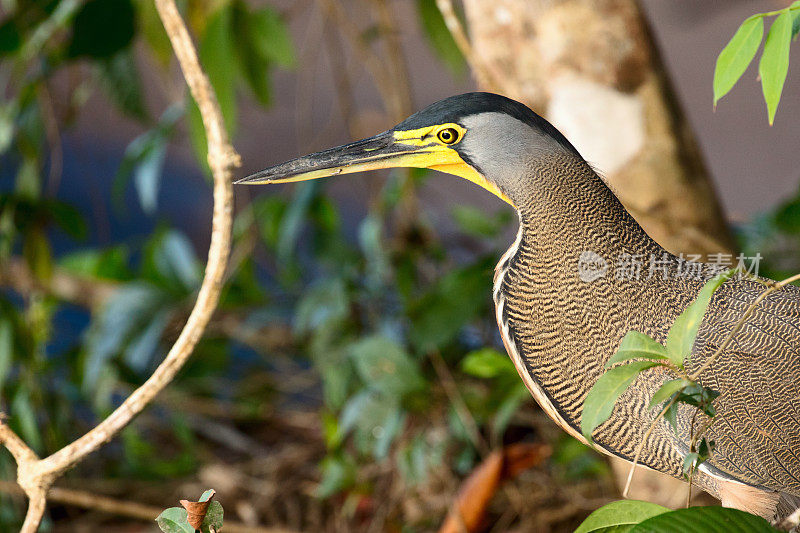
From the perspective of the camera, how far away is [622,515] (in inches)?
18.1

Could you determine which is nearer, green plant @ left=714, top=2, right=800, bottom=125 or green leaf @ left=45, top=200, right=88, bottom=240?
green plant @ left=714, top=2, right=800, bottom=125

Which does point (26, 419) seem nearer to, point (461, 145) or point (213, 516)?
point (213, 516)

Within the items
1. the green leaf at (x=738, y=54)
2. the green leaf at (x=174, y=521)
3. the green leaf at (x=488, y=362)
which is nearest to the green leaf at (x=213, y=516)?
the green leaf at (x=174, y=521)

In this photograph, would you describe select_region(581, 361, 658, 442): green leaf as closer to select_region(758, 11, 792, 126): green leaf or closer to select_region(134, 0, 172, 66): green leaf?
select_region(758, 11, 792, 126): green leaf

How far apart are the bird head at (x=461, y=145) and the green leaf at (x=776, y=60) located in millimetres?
131

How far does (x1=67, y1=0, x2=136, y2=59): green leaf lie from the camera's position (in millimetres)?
1250

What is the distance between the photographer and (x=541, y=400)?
1.67 feet

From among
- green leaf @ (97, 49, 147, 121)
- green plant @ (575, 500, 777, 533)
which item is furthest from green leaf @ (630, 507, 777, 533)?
green leaf @ (97, 49, 147, 121)

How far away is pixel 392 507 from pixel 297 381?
49 cm

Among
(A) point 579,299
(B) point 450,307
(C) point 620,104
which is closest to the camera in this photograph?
(A) point 579,299

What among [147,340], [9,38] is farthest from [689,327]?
[9,38]

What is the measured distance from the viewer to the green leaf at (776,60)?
429 millimetres

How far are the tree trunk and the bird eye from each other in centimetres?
46

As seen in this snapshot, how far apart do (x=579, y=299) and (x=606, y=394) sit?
0.11m
